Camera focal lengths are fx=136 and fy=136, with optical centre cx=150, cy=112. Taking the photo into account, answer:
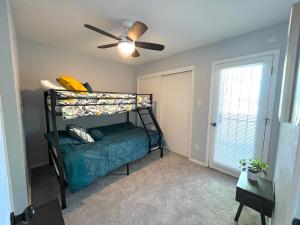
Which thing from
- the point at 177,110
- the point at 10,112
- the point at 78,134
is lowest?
the point at 78,134

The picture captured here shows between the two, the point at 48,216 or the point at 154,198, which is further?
the point at 154,198

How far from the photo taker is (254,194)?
4.61 ft

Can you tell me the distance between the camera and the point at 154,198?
1.96m

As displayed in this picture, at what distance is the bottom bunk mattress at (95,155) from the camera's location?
180 cm

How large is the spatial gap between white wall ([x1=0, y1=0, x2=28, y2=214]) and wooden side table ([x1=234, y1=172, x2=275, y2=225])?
7.52ft

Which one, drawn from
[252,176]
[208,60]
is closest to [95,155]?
[252,176]

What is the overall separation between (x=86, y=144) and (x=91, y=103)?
71 centimetres

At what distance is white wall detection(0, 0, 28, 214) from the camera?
1.23 m

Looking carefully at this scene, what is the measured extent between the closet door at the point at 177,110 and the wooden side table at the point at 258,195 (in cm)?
174

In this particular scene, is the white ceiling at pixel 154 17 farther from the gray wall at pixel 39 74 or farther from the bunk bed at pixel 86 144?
the bunk bed at pixel 86 144

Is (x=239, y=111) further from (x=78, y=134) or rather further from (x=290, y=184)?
(x=78, y=134)

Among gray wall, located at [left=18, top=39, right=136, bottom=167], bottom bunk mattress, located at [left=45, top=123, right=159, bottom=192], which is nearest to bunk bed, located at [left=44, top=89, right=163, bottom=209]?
bottom bunk mattress, located at [left=45, top=123, right=159, bottom=192]

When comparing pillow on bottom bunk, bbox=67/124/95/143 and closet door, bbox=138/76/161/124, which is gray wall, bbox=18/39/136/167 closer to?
pillow on bottom bunk, bbox=67/124/95/143

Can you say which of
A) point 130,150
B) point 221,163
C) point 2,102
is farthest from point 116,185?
point 221,163
